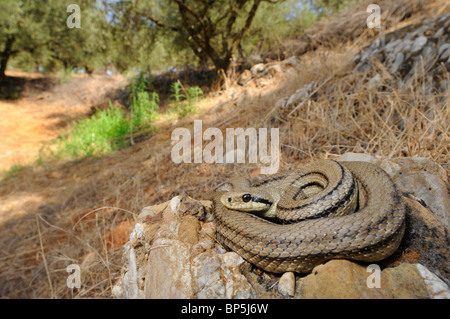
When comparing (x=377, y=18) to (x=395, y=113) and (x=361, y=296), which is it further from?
(x=361, y=296)

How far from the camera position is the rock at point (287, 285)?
1.71 metres

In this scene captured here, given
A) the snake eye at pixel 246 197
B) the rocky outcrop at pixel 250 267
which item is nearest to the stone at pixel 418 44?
the rocky outcrop at pixel 250 267

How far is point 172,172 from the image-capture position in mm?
4969

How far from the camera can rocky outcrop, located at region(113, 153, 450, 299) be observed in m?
1.56

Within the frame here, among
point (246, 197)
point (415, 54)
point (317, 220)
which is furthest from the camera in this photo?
point (415, 54)

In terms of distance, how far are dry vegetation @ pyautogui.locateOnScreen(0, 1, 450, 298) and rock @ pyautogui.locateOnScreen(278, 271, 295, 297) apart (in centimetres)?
184

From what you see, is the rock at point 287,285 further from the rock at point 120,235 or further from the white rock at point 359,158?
the rock at point 120,235

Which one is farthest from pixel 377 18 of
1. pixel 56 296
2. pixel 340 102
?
pixel 56 296

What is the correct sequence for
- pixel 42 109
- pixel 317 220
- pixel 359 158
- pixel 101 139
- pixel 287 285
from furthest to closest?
pixel 42 109, pixel 101 139, pixel 359 158, pixel 317 220, pixel 287 285

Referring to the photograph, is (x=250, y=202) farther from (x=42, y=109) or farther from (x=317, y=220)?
(x=42, y=109)

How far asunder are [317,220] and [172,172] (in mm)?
3537

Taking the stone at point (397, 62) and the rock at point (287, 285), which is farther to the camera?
the stone at point (397, 62)

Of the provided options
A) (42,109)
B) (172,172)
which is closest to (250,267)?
(172,172)

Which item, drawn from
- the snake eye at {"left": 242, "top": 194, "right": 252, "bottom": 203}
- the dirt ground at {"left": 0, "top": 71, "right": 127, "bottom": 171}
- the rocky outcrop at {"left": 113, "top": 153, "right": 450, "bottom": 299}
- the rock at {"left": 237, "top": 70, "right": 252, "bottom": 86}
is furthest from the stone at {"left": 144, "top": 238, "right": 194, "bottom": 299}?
the dirt ground at {"left": 0, "top": 71, "right": 127, "bottom": 171}
